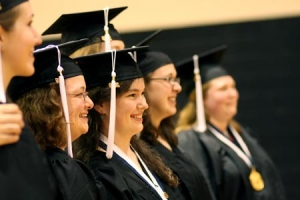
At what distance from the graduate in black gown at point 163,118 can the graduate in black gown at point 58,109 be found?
1.09 metres

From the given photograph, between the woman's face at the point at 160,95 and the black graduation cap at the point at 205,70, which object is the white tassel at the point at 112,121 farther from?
the black graduation cap at the point at 205,70

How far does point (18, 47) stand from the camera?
2703 mm

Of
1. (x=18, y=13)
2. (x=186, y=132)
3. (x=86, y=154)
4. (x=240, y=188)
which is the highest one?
(x=18, y=13)

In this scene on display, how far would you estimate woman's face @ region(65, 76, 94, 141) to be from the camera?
3.37 meters

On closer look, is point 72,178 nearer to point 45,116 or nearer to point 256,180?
point 45,116

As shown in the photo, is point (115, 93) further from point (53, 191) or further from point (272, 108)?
point (272, 108)

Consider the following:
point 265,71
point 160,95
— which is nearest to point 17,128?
point 160,95

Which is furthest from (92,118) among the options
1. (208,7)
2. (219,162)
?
(208,7)

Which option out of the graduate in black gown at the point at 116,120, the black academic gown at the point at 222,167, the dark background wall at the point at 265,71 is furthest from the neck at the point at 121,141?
the dark background wall at the point at 265,71

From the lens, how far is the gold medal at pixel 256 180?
5500mm

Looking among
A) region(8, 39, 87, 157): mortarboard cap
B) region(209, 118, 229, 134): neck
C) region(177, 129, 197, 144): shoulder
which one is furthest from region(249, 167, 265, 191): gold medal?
region(8, 39, 87, 157): mortarboard cap

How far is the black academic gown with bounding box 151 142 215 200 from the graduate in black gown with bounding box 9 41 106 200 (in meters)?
1.03

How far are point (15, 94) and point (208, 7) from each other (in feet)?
13.3

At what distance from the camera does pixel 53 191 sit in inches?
112
